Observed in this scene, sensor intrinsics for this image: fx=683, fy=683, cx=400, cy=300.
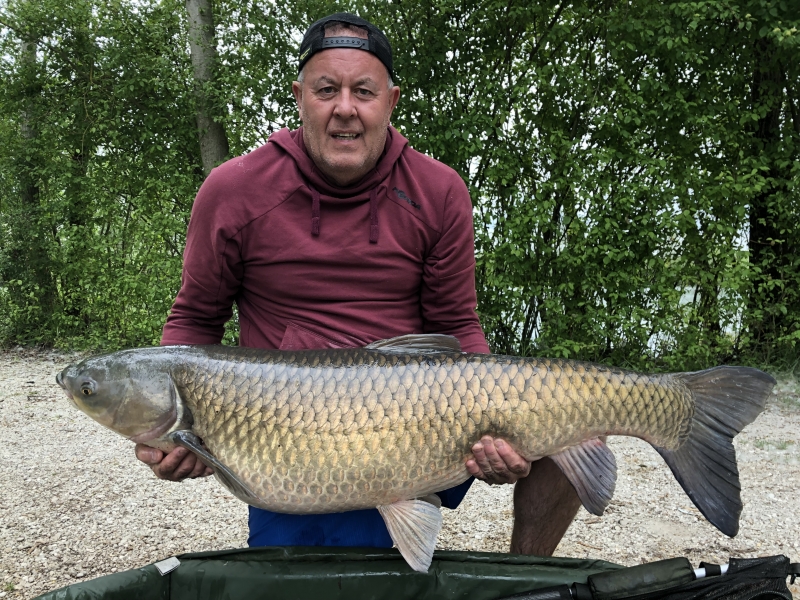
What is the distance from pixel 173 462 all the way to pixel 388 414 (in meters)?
0.47

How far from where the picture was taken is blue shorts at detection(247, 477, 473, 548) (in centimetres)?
174

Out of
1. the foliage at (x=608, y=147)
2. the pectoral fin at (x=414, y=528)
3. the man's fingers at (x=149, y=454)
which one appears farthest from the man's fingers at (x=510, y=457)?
the foliage at (x=608, y=147)

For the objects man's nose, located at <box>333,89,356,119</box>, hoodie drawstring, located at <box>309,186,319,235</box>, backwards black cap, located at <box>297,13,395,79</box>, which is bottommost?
hoodie drawstring, located at <box>309,186,319,235</box>

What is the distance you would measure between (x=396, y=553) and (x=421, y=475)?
10.2 inches

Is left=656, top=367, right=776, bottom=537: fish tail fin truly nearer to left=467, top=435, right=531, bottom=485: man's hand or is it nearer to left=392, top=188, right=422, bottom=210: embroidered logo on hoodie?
left=467, top=435, right=531, bottom=485: man's hand

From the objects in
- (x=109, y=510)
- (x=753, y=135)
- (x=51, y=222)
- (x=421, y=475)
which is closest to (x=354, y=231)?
(x=421, y=475)

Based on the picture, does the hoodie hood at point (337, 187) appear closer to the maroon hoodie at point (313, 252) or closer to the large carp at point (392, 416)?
the maroon hoodie at point (313, 252)

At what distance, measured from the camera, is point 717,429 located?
4.68 ft

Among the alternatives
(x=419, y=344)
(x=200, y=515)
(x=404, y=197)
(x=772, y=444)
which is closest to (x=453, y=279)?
(x=404, y=197)

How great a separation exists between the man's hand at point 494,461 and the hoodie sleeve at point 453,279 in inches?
16.8

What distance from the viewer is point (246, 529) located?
8.24ft

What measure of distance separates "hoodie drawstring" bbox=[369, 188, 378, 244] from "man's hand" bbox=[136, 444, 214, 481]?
26.4 inches

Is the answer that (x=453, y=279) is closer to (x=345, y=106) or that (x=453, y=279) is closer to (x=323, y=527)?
(x=345, y=106)

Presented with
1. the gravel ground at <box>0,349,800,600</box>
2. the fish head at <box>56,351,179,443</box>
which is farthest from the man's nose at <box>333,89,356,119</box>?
the gravel ground at <box>0,349,800,600</box>
